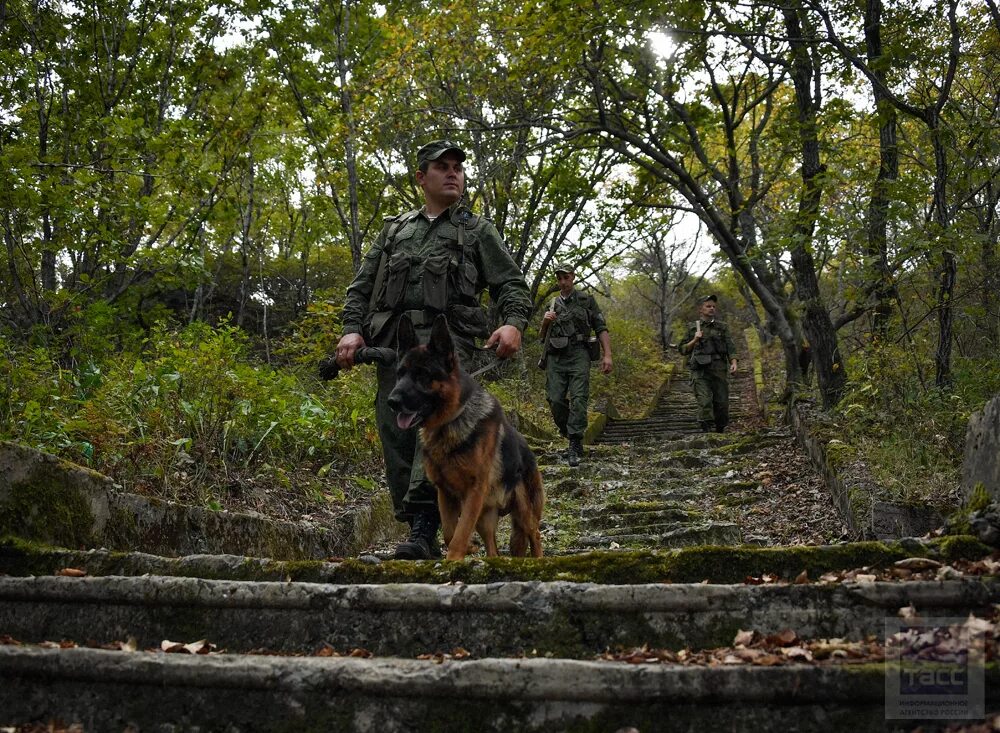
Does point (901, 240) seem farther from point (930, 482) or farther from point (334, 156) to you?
point (334, 156)

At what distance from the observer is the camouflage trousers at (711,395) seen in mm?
13250

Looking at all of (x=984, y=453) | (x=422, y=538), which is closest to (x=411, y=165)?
(x=422, y=538)

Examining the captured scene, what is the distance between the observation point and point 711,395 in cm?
1341

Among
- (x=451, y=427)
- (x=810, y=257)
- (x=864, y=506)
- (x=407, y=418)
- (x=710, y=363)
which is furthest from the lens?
(x=710, y=363)

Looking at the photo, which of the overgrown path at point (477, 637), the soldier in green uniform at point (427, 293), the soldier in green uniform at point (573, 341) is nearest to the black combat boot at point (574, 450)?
the soldier in green uniform at point (573, 341)

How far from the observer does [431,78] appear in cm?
1458

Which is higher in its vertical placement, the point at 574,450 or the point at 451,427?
the point at 451,427

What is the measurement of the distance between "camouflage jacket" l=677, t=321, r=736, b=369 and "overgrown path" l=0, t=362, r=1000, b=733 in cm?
1013

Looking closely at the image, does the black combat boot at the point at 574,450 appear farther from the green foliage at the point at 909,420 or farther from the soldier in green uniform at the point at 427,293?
the soldier in green uniform at the point at 427,293

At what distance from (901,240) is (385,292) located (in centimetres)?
507

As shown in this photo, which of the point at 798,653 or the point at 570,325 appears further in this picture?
the point at 570,325

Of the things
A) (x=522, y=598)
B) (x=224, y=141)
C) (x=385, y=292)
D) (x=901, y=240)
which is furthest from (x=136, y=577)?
(x=224, y=141)

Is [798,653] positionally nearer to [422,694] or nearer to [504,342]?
[422,694]

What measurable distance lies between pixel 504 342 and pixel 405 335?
589 millimetres
